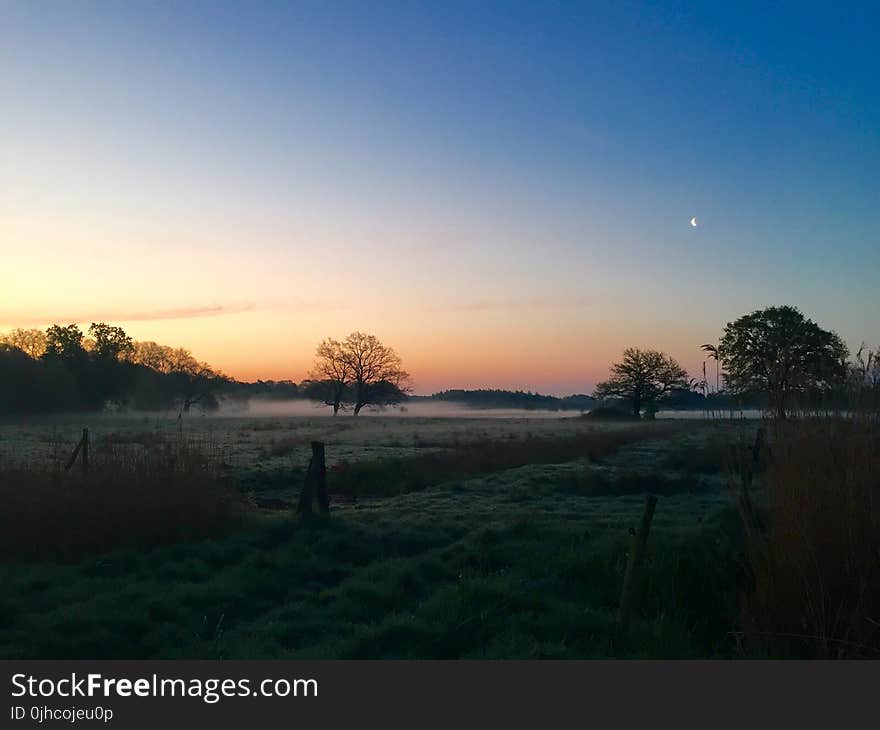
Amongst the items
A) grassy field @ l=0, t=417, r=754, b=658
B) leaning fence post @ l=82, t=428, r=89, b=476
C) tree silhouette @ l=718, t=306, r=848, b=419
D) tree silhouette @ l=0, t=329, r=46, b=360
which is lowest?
Result: grassy field @ l=0, t=417, r=754, b=658

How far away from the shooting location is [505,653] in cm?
715

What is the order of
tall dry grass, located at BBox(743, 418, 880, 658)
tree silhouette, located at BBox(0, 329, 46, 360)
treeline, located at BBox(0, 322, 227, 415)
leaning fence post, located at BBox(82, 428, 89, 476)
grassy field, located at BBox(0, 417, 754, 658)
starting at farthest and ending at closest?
tree silhouette, located at BBox(0, 329, 46, 360) < treeline, located at BBox(0, 322, 227, 415) < leaning fence post, located at BBox(82, 428, 89, 476) < grassy field, located at BBox(0, 417, 754, 658) < tall dry grass, located at BBox(743, 418, 880, 658)

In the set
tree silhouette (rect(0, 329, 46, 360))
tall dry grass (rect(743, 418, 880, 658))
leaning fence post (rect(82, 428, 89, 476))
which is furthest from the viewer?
tree silhouette (rect(0, 329, 46, 360))

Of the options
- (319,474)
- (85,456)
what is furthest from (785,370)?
(85,456)

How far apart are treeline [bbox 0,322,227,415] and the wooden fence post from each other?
195 ft

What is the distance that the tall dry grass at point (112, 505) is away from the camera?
12.0 m

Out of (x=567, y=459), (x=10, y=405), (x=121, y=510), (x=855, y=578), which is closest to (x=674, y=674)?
(x=855, y=578)

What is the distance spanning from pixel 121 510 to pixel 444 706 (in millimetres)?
8657

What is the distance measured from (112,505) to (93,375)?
68.9 meters

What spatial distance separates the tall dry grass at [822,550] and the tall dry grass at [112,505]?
9504 mm

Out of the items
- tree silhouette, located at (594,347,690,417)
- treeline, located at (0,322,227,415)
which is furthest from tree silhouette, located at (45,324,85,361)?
tree silhouette, located at (594,347,690,417)

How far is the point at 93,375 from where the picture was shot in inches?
2940

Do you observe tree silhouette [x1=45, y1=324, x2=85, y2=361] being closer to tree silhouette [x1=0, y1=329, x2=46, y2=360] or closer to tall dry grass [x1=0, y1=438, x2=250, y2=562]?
tree silhouette [x1=0, y1=329, x2=46, y2=360]

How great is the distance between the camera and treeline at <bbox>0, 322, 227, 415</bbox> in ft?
213
